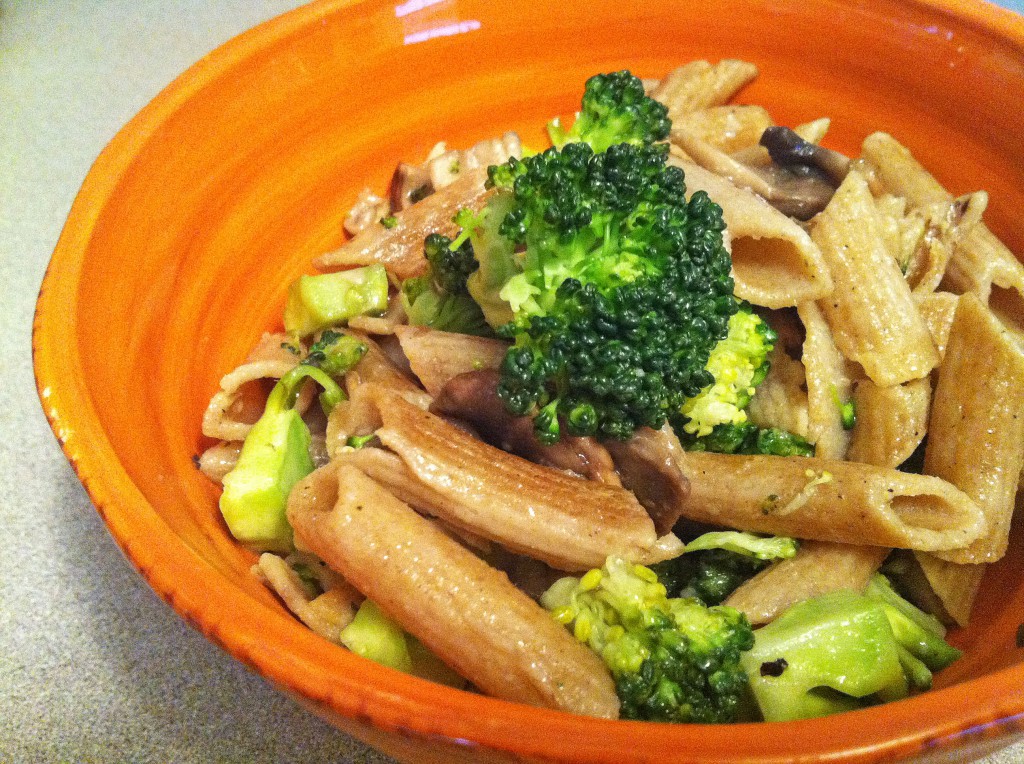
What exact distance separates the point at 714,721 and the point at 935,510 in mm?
632

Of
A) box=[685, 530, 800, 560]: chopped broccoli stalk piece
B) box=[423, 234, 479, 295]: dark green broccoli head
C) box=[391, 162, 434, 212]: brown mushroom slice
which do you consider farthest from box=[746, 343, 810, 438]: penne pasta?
box=[391, 162, 434, 212]: brown mushroom slice

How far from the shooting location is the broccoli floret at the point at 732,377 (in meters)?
1.59

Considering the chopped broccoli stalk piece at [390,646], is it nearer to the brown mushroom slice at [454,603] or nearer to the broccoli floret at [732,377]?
the brown mushroom slice at [454,603]

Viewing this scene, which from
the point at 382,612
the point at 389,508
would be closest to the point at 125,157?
the point at 389,508

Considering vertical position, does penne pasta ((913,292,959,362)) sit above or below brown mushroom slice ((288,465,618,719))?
above

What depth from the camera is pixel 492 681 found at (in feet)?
4.04

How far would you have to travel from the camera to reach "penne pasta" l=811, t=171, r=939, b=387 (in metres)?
1.64

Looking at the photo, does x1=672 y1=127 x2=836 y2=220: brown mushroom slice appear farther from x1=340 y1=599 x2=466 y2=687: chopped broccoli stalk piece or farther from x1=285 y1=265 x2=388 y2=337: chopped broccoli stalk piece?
x1=340 y1=599 x2=466 y2=687: chopped broccoli stalk piece

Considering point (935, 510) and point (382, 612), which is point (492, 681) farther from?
point (935, 510)

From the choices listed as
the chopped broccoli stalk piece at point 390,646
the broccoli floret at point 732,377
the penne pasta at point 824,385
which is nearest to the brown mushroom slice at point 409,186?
the broccoli floret at point 732,377

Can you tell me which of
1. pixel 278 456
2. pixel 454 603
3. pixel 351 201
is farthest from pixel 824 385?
pixel 351 201

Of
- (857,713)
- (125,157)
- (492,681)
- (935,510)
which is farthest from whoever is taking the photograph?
(125,157)

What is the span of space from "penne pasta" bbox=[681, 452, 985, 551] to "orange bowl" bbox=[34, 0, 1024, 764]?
0.21 m

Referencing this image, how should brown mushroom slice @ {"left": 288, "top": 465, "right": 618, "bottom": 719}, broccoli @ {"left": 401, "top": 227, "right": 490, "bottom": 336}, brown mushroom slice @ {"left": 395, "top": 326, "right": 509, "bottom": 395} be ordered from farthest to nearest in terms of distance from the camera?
broccoli @ {"left": 401, "top": 227, "right": 490, "bottom": 336} → brown mushroom slice @ {"left": 395, "top": 326, "right": 509, "bottom": 395} → brown mushroom slice @ {"left": 288, "top": 465, "right": 618, "bottom": 719}
